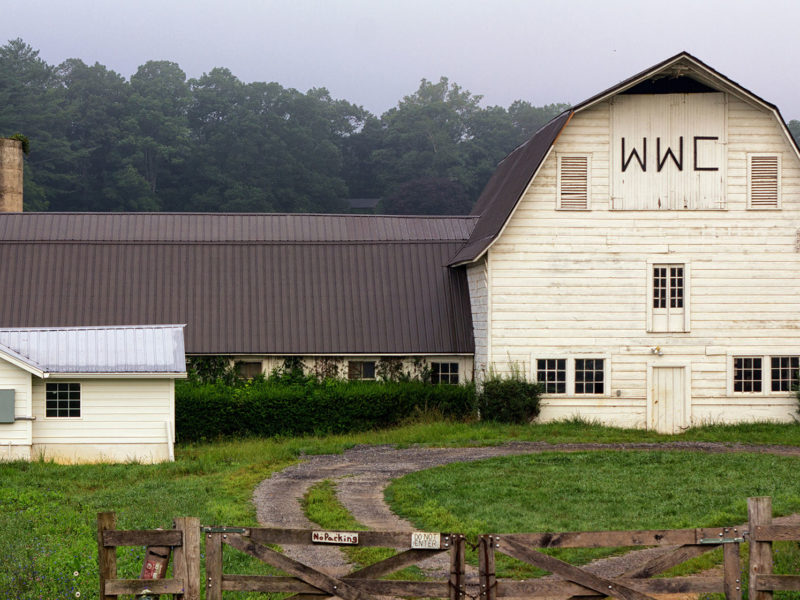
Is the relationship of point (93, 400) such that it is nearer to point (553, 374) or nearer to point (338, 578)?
point (553, 374)

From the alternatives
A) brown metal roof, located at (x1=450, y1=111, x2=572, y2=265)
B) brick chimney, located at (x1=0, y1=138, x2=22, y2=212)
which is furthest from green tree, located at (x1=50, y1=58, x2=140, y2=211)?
brown metal roof, located at (x1=450, y1=111, x2=572, y2=265)

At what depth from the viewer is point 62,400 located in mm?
25266

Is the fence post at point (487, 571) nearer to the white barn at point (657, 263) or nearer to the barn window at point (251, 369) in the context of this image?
the white barn at point (657, 263)

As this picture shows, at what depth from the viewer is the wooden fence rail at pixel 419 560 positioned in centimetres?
948

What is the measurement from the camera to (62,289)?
31.7 metres

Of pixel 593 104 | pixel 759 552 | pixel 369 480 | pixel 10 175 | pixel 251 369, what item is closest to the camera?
pixel 759 552

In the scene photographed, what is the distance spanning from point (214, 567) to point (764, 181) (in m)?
23.2

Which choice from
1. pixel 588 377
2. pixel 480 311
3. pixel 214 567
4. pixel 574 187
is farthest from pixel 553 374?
pixel 214 567

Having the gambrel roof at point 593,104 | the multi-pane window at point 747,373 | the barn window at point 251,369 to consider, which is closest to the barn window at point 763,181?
the gambrel roof at point 593,104

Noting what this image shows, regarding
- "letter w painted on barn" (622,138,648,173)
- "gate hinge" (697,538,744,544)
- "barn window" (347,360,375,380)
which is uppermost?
"letter w painted on barn" (622,138,648,173)

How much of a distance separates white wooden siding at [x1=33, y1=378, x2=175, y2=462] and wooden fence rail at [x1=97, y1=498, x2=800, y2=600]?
1576cm

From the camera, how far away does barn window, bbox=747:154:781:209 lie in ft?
94.4

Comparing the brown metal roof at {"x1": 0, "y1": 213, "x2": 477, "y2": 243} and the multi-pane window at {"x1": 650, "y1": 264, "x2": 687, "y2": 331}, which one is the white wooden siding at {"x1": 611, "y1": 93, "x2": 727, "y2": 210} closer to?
the multi-pane window at {"x1": 650, "y1": 264, "x2": 687, "y2": 331}

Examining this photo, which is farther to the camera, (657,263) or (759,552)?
(657,263)
